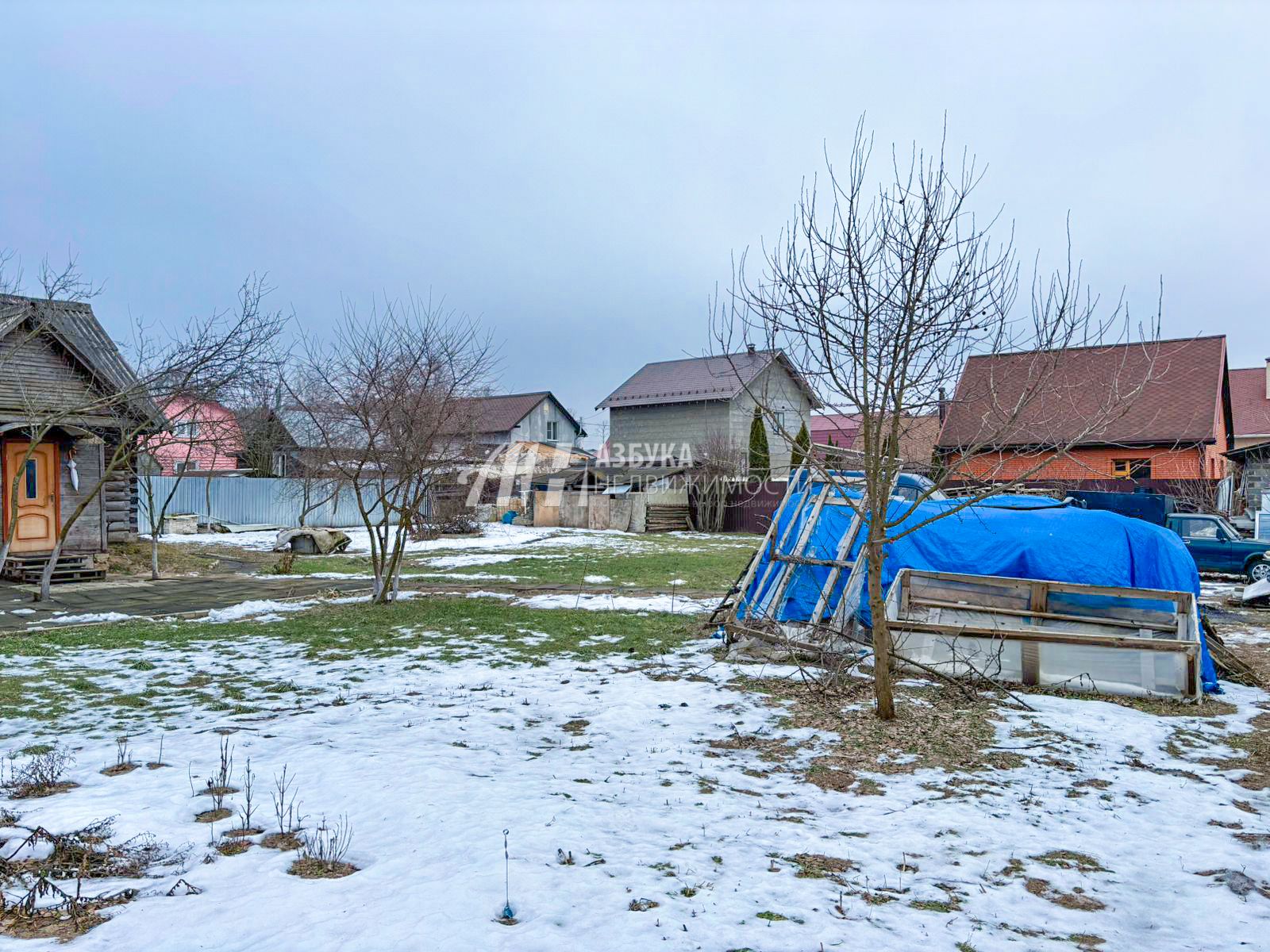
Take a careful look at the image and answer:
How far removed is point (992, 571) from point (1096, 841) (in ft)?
15.7

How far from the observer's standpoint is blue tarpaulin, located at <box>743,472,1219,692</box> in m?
8.09

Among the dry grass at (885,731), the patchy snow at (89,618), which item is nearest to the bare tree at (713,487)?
the patchy snow at (89,618)

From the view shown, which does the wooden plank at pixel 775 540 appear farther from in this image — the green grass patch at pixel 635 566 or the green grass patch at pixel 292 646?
the green grass patch at pixel 635 566

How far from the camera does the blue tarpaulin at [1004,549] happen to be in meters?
8.09

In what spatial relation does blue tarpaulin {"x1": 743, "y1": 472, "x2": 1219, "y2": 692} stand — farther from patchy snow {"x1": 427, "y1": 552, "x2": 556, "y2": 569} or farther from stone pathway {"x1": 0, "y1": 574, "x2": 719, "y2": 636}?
patchy snow {"x1": 427, "y1": 552, "x2": 556, "y2": 569}

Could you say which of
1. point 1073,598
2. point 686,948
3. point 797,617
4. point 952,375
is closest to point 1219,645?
point 1073,598

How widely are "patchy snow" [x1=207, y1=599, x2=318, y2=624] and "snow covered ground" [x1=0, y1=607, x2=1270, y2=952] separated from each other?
4.63 m

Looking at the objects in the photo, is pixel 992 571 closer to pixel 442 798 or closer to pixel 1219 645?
pixel 1219 645

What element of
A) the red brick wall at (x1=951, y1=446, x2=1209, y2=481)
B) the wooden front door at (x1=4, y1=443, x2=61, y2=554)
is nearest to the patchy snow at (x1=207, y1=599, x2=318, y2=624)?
the wooden front door at (x1=4, y1=443, x2=61, y2=554)

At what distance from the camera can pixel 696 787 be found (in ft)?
15.9

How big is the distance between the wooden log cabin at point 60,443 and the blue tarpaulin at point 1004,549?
32.6ft

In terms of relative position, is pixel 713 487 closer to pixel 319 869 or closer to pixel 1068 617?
pixel 1068 617

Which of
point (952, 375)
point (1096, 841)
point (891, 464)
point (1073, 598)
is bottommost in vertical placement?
Result: point (1096, 841)

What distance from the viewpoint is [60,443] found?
48.3ft
